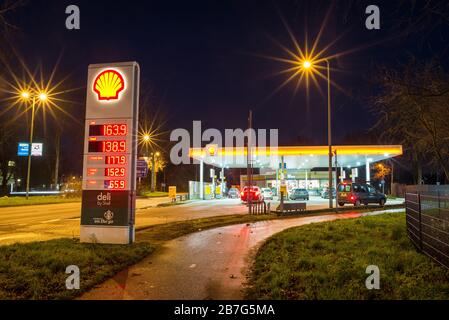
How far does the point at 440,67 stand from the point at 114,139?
33.2 ft

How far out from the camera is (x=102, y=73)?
12.1 meters

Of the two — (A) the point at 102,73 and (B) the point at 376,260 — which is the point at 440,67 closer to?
(B) the point at 376,260

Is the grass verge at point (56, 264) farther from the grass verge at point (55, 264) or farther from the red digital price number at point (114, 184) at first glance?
the red digital price number at point (114, 184)

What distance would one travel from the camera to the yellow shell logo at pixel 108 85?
39.0 feet

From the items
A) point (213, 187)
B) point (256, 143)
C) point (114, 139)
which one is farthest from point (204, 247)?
point (213, 187)

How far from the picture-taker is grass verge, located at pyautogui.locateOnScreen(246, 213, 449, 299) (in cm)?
595

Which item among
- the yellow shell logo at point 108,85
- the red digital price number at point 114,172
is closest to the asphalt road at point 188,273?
the red digital price number at point 114,172

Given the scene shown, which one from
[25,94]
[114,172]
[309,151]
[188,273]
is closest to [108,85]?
[114,172]

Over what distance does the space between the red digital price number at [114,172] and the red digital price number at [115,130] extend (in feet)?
3.31

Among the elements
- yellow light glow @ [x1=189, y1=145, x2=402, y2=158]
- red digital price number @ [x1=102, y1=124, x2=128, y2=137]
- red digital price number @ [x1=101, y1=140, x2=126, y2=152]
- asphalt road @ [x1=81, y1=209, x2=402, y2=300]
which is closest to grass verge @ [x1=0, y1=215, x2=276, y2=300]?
asphalt road @ [x1=81, y1=209, x2=402, y2=300]

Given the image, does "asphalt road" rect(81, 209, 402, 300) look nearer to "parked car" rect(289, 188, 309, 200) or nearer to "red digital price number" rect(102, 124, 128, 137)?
"red digital price number" rect(102, 124, 128, 137)

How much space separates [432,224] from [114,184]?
811 centimetres

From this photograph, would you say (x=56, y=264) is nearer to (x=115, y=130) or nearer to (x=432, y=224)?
(x=115, y=130)
